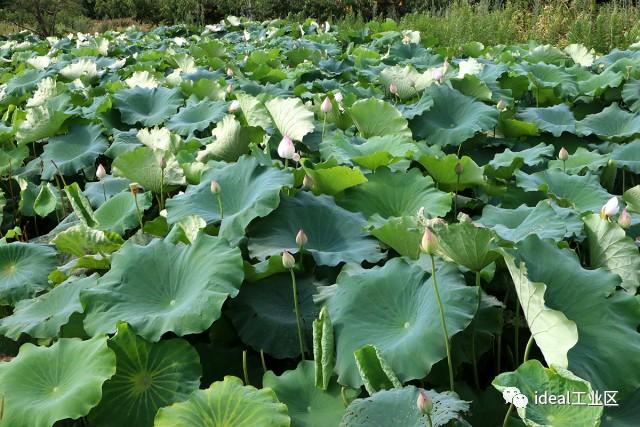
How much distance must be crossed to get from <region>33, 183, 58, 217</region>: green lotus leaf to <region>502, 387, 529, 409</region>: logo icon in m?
1.91

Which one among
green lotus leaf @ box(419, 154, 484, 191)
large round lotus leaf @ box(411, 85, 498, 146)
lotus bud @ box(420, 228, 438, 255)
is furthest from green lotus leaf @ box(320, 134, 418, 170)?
lotus bud @ box(420, 228, 438, 255)

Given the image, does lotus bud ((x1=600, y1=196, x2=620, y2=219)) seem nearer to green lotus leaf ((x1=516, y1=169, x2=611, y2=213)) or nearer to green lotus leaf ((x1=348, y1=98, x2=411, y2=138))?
green lotus leaf ((x1=516, y1=169, x2=611, y2=213))

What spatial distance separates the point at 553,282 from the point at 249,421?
0.71 meters

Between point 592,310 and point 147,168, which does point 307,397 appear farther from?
point 147,168

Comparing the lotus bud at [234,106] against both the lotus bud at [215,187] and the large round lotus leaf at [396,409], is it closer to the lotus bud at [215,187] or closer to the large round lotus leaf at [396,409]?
the lotus bud at [215,187]

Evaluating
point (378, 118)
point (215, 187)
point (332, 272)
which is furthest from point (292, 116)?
point (332, 272)

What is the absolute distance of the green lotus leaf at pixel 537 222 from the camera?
1563 millimetres

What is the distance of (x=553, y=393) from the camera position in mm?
1123

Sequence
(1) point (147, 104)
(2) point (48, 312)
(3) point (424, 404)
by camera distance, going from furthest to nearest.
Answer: (1) point (147, 104) → (2) point (48, 312) → (3) point (424, 404)

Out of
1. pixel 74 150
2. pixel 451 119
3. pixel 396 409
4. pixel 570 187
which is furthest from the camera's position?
pixel 74 150

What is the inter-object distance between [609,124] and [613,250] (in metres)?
1.24

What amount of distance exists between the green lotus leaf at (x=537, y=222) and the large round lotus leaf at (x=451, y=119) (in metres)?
0.68

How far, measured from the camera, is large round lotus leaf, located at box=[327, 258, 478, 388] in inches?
49.7

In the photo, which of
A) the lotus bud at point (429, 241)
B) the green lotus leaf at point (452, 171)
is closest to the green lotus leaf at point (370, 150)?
the green lotus leaf at point (452, 171)
